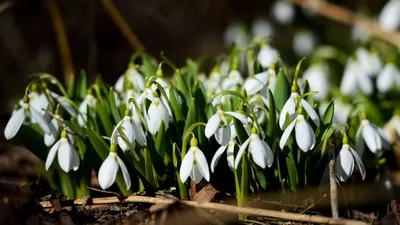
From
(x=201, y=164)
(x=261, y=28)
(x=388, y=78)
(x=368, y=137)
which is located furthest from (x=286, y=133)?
(x=261, y=28)

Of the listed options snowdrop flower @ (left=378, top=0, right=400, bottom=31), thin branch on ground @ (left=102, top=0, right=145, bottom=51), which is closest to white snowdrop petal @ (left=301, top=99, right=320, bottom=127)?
snowdrop flower @ (left=378, top=0, right=400, bottom=31)

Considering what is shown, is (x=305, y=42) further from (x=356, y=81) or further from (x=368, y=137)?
(x=368, y=137)

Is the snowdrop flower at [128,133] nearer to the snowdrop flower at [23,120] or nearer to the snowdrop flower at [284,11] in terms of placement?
the snowdrop flower at [23,120]

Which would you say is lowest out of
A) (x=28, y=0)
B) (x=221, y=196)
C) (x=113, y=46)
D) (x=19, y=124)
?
(x=221, y=196)

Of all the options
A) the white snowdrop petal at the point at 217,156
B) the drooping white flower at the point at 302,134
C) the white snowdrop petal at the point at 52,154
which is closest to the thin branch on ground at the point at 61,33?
the white snowdrop petal at the point at 52,154

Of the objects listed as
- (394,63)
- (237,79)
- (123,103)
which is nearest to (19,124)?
(123,103)

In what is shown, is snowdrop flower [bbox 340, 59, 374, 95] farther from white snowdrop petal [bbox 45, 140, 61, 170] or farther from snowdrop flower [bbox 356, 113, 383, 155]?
white snowdrop petal [bbox 45, 140, 61, 170]

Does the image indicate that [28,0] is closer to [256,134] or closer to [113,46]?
[113,46]
